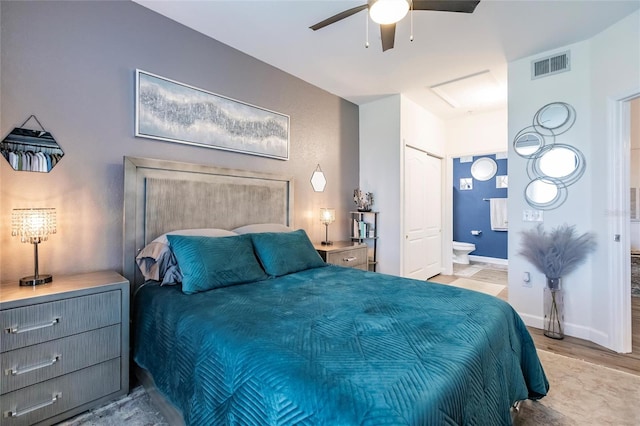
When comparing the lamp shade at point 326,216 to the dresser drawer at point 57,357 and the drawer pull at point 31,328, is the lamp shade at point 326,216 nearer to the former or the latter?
the dresser drawer at point 57,357

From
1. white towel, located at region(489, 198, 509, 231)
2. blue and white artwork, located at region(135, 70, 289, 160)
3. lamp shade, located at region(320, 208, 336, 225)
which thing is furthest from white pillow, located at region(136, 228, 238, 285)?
white towel, located at region(489, 198, 509, 231)

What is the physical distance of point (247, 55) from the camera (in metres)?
3.02

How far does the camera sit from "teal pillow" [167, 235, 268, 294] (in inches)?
73.5

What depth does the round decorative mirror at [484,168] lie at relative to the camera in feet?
20.7

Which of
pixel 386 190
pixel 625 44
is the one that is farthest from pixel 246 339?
pixel 625 44

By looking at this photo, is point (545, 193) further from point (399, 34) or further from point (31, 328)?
point (31, 328)

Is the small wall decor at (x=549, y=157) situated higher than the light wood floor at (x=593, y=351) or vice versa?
the small wall decor at (x=549, y=157)

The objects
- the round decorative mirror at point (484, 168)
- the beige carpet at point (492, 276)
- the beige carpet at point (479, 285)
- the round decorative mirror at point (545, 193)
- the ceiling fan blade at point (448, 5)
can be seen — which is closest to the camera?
the ceiling fan blade at point (448, 5)

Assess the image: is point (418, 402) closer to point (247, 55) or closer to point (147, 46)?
point (147, 46)

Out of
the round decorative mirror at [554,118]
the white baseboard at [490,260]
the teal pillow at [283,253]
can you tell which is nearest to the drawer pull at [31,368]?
the teal pillow at [283,253]

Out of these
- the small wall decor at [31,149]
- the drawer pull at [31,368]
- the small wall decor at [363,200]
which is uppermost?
the small wall decor at [31,149]

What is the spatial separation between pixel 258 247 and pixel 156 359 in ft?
3.29

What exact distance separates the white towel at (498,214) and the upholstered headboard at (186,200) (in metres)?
5.13

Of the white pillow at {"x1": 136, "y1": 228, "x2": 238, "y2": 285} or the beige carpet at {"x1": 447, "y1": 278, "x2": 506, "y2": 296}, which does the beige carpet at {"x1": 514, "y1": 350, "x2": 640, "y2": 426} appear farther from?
the white pillow at {"x1": 136, "y1": 228, "x2": 238, "y2": 285}
